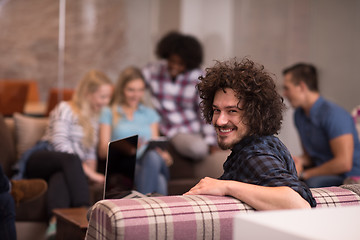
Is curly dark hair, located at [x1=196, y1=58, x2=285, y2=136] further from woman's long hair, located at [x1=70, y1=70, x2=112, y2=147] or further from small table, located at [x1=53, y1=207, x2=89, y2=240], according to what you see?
woman's long hair, located at [x1=70, y1=70, x2=112, y2=147]

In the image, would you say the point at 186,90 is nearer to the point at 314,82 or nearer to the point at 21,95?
the point at 314,82

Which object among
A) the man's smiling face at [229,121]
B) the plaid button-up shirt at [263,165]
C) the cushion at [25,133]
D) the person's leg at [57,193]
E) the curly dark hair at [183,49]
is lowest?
the person's leg at [57,193]

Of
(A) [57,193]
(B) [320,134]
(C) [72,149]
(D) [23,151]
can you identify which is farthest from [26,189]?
(B) [320,134]

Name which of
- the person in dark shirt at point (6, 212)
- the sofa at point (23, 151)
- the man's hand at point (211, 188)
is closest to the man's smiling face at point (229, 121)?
the man's hand at point (211, 188)

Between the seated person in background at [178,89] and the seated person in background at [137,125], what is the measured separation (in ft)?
0.64

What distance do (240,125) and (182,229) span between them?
0.49 meters

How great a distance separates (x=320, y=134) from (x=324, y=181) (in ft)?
1.02

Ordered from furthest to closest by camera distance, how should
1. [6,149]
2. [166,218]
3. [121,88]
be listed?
[121,88] < [6,149] < [166,218]

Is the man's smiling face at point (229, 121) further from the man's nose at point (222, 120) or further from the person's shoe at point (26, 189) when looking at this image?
the person's shoe at point (26, 189)

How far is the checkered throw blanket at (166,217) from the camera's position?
4.30ft

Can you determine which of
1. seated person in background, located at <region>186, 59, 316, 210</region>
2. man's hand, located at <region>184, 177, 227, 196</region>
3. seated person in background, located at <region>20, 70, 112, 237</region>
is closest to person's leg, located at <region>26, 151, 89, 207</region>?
seated person in background, located at <region>20, 70, 112, 237</region>

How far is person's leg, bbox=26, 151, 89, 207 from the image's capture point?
3.16 m

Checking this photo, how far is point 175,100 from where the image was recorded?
161 inches

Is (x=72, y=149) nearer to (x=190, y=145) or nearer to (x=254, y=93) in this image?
(x=190, y=145)
